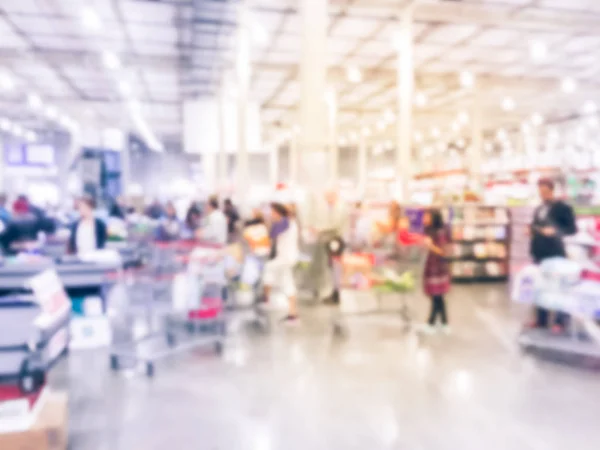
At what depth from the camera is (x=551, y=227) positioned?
238 inches

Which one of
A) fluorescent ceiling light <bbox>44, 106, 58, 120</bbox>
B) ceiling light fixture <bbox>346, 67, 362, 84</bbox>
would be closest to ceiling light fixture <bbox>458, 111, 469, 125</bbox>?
ceiling light fixture <bbox>346, 67, 362, 84</bbox>

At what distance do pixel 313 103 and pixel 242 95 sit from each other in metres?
5.69

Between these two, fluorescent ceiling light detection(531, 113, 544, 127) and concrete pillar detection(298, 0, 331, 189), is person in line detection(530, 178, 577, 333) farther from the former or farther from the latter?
fluorescent ceiling light detection(531, 113, 544, 127)

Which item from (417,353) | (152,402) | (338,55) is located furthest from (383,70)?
(152,402)

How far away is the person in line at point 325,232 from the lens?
830 centimetres

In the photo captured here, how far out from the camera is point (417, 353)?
5895 millimetres

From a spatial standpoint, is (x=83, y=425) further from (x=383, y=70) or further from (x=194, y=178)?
(x=194, y=178)

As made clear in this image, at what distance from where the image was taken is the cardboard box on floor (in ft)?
10.9

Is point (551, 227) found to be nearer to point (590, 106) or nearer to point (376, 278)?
point (376, 278)

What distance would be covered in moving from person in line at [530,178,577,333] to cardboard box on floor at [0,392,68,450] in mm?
5045

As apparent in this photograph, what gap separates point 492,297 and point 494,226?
201cm

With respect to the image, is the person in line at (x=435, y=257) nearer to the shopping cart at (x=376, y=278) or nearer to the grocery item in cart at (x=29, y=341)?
the shopping cart at (x=376, y=278)

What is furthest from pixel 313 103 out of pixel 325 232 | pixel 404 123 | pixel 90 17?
pixel 90 17

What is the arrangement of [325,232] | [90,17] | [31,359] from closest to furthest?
1. [31,359]
2. [325,232]
3. [90,17]
